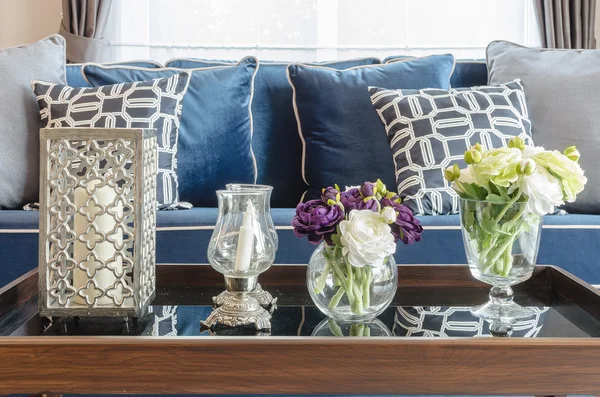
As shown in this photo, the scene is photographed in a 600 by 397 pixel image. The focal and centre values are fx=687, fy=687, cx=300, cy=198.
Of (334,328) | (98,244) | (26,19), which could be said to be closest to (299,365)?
(334,328)

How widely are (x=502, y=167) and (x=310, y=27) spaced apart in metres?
2.58

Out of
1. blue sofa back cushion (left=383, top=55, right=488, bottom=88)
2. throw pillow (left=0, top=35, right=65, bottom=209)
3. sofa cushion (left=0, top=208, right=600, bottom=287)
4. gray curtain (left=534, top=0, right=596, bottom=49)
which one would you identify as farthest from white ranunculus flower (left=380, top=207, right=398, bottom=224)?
gray curtain (left=534, top=0, right=596, bottom=49)

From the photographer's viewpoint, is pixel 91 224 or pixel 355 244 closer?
pixel 355 244

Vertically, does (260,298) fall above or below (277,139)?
below

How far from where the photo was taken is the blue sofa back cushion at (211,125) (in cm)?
237

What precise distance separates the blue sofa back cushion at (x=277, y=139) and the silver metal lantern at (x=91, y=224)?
1367 mm

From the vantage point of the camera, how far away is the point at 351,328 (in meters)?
1.11

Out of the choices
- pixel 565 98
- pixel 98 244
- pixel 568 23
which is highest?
pixel 568 23

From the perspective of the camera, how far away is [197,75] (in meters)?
2.44

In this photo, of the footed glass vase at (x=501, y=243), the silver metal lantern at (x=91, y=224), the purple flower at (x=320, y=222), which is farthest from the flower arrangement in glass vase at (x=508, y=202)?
the silver metal lantern at (x=91, y=224)

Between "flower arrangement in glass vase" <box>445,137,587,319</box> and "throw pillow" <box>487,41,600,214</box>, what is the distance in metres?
1.16

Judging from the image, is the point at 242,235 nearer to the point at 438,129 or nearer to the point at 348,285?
the point at 348,285

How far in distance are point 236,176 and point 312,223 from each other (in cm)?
138

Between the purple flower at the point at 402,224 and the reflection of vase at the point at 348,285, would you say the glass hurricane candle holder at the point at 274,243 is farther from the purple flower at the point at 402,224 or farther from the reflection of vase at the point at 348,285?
the purple flower at the point at 402,224
